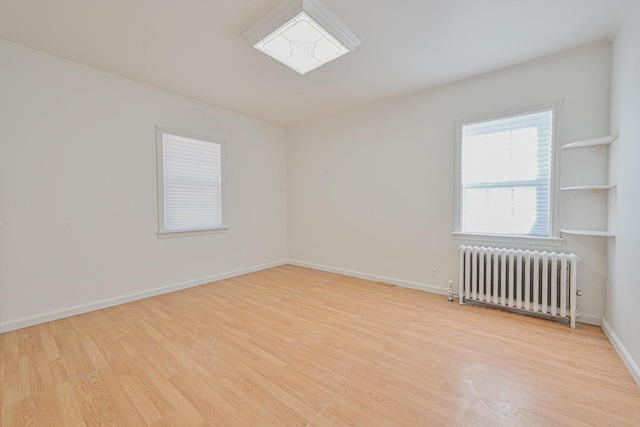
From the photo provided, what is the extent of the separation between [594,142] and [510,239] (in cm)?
121

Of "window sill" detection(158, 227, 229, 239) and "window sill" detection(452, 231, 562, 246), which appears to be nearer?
"window sill" detection(452, 231, 562, 246)

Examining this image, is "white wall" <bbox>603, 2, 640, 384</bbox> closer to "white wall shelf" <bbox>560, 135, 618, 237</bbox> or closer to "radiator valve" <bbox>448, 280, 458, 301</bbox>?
"white wall shelf" <bbox>560, 135, 618, 237</bbox>

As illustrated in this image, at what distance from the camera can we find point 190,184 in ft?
13.0

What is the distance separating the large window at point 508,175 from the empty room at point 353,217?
25 mm

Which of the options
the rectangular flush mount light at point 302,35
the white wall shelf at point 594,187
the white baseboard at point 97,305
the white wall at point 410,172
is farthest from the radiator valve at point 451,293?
the white baseboard at point 97,305

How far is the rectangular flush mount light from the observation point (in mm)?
2064

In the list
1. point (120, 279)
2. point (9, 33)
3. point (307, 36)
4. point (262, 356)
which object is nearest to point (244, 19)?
point (307, 36)

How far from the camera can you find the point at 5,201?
8.33 ft

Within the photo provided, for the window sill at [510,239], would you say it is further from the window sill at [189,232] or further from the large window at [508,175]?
the window sill at [189,232]

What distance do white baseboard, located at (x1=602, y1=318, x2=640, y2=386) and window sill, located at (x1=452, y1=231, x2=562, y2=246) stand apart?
84 cm

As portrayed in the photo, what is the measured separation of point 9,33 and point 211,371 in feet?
11.7

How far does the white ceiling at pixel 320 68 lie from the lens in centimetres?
209

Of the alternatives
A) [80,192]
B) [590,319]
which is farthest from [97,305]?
[590,319]

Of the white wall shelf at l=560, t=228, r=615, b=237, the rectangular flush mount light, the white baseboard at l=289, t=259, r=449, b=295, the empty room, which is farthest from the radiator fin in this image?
the rectangular flush mount light
